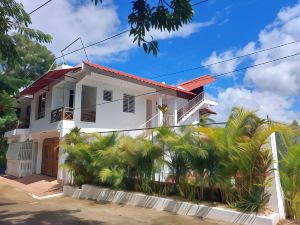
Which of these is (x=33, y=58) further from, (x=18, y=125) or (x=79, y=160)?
(x=79, y=160)

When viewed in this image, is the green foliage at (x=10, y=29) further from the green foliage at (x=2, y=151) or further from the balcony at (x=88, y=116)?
the green foliage at (x=2, y=151)

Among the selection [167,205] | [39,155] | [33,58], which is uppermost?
[33,58]

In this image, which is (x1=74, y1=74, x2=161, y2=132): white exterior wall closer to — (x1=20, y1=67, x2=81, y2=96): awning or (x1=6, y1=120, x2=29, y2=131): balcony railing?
(x1=20, y1=67, x2=81, y2=96): awning

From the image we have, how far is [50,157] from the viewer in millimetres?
18797

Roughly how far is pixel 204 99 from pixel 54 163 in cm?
1165

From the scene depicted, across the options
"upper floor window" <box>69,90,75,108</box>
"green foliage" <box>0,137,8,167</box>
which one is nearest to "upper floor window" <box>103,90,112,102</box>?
"upper floor window" <box>69,90,75,108</box>

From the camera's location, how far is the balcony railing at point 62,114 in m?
16.1

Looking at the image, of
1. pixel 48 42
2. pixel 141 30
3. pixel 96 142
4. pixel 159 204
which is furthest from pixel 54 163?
pixel 141 30

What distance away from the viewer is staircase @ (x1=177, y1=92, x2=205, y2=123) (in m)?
21.5

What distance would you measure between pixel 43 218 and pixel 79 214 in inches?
41.2

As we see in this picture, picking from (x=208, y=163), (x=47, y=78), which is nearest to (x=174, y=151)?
(x=208, y=163)

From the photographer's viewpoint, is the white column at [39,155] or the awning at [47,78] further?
the white column at [39,155]

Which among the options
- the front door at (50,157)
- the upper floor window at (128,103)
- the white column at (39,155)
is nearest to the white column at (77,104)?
the front door at (50,157)

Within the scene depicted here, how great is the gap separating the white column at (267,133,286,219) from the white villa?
34.4 ft
